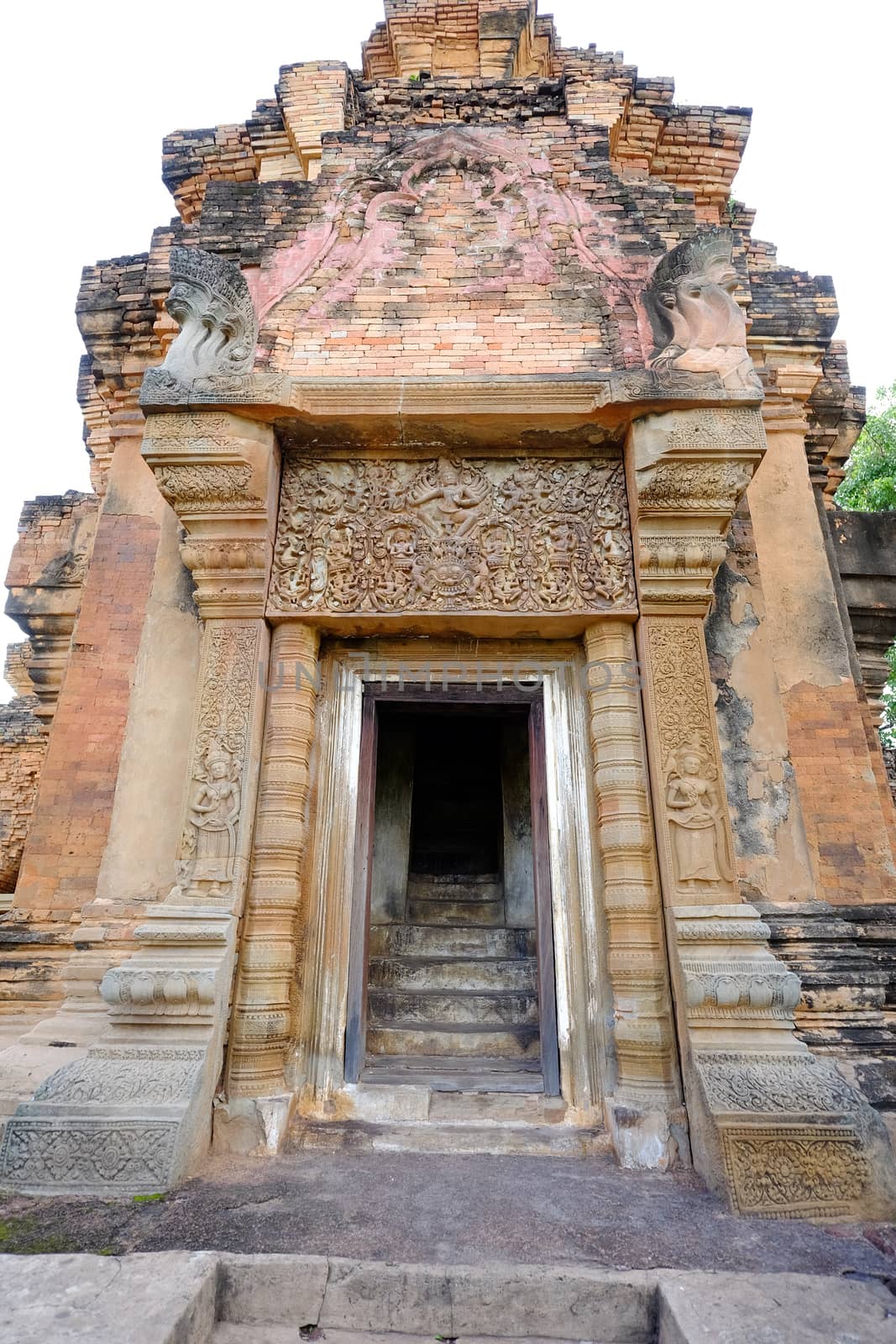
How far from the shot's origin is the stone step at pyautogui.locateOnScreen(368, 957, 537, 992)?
257 inches

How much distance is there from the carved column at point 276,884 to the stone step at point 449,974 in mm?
2803

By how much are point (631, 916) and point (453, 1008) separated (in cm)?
270

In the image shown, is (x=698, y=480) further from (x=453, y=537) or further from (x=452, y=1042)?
(x=452, y=1042)

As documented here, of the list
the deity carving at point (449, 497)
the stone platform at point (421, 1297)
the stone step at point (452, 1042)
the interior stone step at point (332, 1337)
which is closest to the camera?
the stone platform at point (421, 1297)

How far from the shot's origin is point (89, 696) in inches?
202

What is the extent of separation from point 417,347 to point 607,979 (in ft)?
12.4

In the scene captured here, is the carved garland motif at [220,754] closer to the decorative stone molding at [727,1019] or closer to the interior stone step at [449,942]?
the decorative stone molding at [727,1019]

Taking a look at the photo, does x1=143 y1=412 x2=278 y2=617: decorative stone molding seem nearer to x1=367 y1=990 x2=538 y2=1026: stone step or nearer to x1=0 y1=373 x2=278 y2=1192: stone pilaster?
x1=0 y1=373 x2=278 y2=1192: stone pilaster

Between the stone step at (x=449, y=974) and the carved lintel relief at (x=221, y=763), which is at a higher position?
the carved lintel relief at (x=221, y=763)

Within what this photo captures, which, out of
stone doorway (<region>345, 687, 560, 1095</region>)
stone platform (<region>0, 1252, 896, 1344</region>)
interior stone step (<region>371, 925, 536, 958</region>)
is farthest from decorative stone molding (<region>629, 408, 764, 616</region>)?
interior stone step (<region>371, 925, 536, 958</region>)

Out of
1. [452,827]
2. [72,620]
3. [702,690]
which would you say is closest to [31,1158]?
[702,690]

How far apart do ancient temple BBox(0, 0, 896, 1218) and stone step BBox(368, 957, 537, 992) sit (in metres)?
0.58

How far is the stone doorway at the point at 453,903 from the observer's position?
4340 mm

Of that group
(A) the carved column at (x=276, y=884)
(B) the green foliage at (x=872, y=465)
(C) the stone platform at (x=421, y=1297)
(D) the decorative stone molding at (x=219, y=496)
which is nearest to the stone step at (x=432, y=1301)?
(C) the stone platform at (x=421, y=1297)
